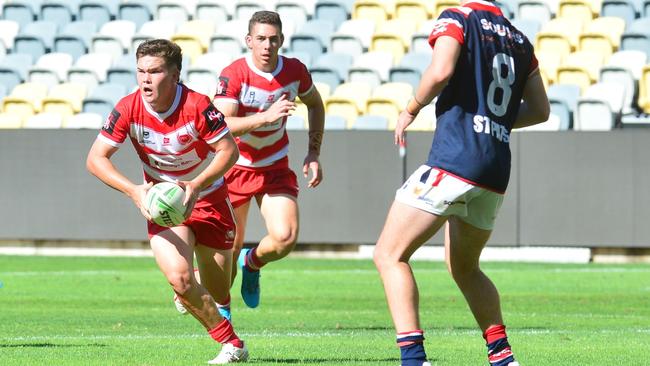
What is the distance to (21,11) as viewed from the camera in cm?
3091

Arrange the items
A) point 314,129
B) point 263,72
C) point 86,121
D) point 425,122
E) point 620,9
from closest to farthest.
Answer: point 263,72, point 314,129, point 425,122, point 86,121, point 620,9

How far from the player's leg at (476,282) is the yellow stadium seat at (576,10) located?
759 inches

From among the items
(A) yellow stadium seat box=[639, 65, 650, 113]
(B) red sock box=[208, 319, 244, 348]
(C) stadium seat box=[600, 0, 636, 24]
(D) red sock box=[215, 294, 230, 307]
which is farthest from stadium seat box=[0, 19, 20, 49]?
(B) red sock box=[208, 319, 244, 348]

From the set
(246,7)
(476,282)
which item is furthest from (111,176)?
(246,7)

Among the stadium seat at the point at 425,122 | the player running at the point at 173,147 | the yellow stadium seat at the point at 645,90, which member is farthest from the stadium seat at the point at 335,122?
the player running at the point at 173,147

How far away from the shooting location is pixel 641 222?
21797 mm

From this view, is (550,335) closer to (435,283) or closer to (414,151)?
(435,283)

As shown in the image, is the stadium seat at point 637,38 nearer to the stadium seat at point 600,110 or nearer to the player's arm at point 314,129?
the stadium seat at point 600,110

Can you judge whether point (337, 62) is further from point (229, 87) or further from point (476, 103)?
point (476, 103)

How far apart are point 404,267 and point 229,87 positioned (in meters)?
4.41

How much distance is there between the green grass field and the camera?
31.9 feet

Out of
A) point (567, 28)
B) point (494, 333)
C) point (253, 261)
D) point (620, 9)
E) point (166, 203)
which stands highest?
point (166, 203)

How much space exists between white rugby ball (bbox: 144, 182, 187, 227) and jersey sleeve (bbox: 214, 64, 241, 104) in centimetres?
296

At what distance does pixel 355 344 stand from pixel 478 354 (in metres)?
1.19
